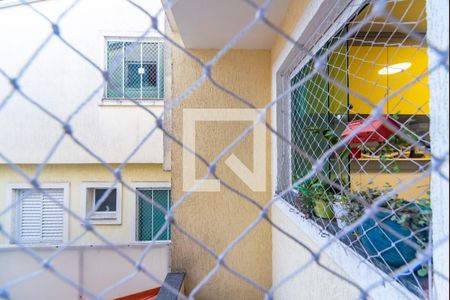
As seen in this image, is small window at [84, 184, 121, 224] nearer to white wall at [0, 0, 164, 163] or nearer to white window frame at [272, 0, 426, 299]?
white wall at [0, 0, 164, 163]

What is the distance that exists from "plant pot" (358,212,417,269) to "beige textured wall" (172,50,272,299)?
62.3 inches

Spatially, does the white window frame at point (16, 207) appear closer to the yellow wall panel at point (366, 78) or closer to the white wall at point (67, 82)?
the white wall at point (67, 82)

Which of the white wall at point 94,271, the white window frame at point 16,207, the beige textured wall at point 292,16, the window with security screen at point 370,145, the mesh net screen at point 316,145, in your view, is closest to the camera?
the mesh net screen at point 316,145

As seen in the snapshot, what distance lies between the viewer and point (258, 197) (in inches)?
94.8

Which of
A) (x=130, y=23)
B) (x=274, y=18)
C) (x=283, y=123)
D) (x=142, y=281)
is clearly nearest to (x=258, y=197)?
(x=283, y=123)

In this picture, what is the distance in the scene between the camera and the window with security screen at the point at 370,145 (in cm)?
60

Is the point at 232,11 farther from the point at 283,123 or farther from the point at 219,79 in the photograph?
the point at 283,123

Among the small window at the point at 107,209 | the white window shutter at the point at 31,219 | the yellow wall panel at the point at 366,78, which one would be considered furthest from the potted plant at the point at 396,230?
the white window shutter at the point at 31,219

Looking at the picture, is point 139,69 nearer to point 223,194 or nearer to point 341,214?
point 223,194

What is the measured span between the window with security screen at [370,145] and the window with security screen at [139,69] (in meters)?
Result: 2.88

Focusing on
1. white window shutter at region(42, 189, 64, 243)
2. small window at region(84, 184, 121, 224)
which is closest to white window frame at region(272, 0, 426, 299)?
small window at region(84, 184, 121, 224)

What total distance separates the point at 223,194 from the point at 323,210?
50.3 inches

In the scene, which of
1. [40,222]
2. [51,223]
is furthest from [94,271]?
[40,222]

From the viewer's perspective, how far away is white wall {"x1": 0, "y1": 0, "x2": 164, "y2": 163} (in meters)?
4.19
